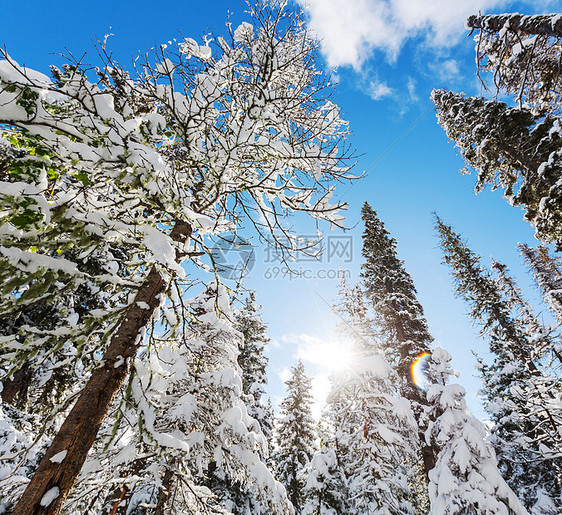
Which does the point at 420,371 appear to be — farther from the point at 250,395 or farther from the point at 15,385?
the point at 15,385

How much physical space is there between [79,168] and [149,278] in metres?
1.36

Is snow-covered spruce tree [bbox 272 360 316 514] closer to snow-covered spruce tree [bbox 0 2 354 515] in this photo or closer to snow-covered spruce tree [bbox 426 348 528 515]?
snow-covered spruce tree [bbox 426 348 528 515]

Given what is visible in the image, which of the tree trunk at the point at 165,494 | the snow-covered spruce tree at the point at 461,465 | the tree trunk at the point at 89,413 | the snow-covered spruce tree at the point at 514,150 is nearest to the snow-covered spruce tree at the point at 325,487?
the snow-covered spruce tree at the point at 461,465

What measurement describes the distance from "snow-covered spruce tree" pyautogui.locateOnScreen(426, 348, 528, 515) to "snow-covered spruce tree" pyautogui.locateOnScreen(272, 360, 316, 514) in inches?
406

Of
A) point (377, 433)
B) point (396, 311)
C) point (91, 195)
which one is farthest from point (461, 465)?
point (91, 195)

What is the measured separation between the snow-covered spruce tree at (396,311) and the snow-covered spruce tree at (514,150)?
17.1 feet

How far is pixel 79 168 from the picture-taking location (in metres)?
2.57

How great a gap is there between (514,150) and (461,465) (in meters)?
10.9

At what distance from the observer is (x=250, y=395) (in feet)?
41.4

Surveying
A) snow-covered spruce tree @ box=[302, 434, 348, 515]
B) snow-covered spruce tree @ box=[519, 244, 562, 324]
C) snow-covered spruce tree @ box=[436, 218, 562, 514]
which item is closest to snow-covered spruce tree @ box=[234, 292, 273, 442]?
snow-covered spruce tree @ box=[302, 434, 348, 515]

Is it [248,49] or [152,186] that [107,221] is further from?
[248,49]

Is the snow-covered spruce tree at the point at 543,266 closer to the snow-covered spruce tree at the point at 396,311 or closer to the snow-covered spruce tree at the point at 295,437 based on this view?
the snow-covered spruce tree at the point at 396,311

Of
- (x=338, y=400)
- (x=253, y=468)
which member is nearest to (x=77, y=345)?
(x=253, y=468)

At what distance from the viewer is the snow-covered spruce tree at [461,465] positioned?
7.01m
